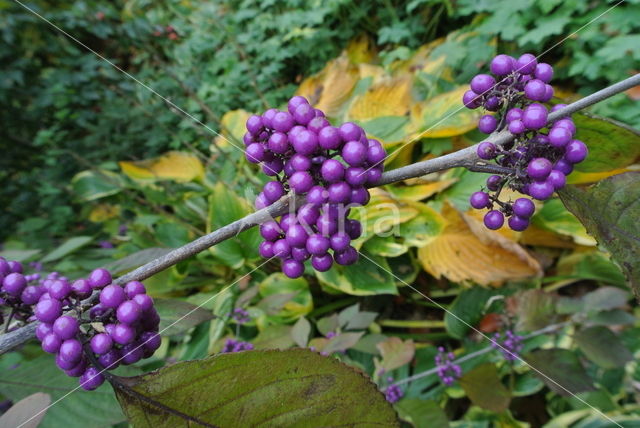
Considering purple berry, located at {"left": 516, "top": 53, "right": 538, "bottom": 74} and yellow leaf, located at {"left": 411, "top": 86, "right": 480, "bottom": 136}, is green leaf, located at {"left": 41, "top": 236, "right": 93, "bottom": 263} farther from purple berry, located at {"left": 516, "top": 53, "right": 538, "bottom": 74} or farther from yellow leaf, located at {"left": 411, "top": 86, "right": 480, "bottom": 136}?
purple berry, located at {"left": 516, "top": 53, "right": 538, "bottom": 74}

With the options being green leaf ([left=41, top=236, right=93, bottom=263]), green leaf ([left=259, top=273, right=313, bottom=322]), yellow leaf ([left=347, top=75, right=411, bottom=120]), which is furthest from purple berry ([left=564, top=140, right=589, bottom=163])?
green leaf ([left=41, top=236, right=93, bottom=263])

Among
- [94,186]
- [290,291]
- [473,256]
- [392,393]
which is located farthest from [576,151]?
[94,186]

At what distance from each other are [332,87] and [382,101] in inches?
11.9

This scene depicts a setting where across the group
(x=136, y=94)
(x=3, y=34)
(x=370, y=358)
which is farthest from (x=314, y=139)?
(x=3, y=34)

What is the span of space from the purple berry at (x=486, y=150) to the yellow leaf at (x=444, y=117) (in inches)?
37.2

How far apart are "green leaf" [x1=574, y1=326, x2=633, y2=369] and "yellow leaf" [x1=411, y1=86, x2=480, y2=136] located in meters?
0.68

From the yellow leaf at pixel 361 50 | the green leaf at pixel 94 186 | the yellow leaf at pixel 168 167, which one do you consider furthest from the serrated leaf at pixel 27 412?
the yellow leaf at pixel 361 50

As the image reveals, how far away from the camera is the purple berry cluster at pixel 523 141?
408 millimetres

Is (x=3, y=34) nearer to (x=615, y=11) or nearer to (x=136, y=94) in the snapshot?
(x=136, y=94)

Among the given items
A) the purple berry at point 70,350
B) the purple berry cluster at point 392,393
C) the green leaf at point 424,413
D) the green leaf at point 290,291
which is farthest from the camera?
the green leaf at point 290,291

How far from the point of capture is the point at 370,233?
1.24 meters

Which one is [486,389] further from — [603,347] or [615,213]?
[615,213]

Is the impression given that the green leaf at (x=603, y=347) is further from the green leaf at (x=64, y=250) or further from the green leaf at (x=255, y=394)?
the green leaf at (x=64, y=250)

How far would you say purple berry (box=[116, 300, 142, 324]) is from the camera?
1.29 feet
